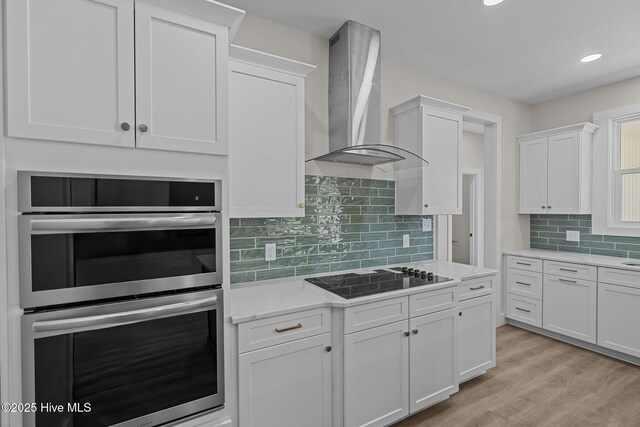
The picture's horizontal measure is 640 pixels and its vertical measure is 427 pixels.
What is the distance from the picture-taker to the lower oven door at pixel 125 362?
119 centimetres

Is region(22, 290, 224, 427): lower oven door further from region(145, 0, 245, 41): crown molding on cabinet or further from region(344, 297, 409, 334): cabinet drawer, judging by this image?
region(145, 0, 245, 41): crown molding on cabinet

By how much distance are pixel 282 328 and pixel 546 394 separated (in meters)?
2.36

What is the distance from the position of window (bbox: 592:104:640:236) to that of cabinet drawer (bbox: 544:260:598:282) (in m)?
0.64

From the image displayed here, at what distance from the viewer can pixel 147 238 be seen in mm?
1354

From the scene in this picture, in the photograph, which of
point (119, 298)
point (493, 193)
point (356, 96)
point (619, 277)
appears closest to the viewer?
point (119, 298)

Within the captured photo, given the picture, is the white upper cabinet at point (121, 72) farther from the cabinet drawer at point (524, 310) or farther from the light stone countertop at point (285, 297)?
the cabinet drawer at point (524, 310)

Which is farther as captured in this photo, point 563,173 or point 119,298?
point 563,173

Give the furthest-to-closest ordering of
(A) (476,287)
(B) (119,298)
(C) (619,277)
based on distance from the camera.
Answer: (C) (619,277) < (A) (476,287) < (B) (119,298)

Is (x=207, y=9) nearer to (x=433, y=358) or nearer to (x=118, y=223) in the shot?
(x=118, y=223)

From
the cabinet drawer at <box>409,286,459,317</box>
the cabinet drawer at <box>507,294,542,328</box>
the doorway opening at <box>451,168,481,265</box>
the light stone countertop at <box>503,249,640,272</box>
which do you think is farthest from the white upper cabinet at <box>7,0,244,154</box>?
the doorway opening at <box>451,168,481,265</box>

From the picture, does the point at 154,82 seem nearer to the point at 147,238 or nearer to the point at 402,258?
the point at 147,238

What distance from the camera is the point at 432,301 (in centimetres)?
224

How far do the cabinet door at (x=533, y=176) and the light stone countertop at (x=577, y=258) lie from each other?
0.53m

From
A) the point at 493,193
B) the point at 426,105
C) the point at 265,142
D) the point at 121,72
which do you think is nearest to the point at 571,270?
the point at 493,193
